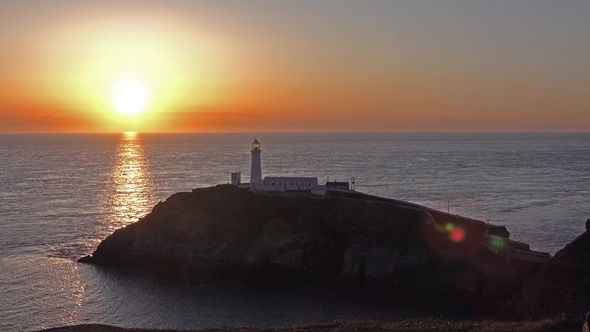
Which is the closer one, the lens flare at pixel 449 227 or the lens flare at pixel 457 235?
the lens flare at pixel 457 235

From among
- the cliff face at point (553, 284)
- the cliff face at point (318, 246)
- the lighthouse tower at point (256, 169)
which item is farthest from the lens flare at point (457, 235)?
the lighthouse tower at point (256, 169)

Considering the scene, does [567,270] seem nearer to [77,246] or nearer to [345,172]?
[77,246]

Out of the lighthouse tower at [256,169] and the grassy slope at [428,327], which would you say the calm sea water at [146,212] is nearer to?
the grassy slope at [428,327]

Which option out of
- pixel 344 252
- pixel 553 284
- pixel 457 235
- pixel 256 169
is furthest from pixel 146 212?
pixel 553 284

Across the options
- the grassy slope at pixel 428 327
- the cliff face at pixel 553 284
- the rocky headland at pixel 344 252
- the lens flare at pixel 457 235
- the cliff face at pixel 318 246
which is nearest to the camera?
the grassy slope at pixel 428 327

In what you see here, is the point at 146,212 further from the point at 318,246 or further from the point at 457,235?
the point at 457,235

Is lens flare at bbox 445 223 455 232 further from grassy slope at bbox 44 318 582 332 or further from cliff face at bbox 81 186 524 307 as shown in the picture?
grassy slope at bbox 44 318 582 332

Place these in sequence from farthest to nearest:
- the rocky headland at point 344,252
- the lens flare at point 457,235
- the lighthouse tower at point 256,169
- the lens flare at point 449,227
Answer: the lighthouse tower at point 256,169 → the lens flare at point 449,227 → the lens flare at point 457,235 → the rocky headland at point 344,252
